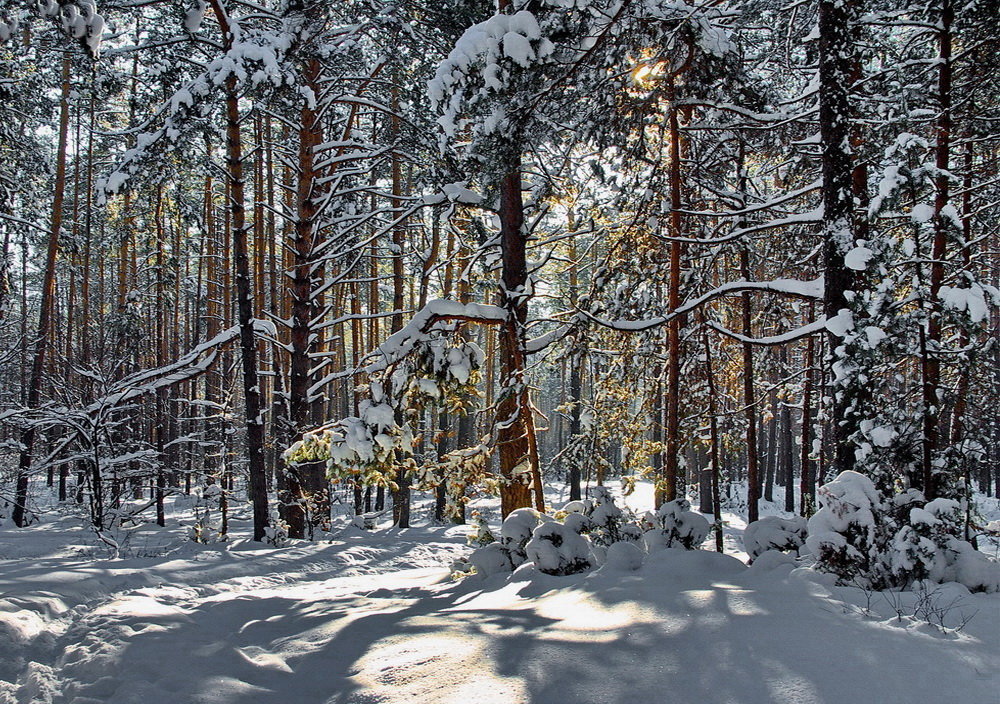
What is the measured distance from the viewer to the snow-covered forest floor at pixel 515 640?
313 cm

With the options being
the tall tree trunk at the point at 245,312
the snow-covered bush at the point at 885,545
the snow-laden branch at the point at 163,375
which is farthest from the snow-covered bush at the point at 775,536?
the snow-laden branch at the point at 163,375

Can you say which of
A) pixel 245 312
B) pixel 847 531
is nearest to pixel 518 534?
pixel 847 531

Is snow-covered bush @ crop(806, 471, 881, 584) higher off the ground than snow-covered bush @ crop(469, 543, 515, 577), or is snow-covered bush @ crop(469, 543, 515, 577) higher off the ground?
snow-covered bush @ crop(806, 471, 881, 584)

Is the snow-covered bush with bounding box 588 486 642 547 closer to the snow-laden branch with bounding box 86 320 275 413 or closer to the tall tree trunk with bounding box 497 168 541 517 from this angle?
the tall tree trunk with bounding box 497 168 541 517

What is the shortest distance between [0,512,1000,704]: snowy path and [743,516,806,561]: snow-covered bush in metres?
1.12

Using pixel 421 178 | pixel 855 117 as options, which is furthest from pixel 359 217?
pixel 855 117

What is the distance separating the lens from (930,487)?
244 inches

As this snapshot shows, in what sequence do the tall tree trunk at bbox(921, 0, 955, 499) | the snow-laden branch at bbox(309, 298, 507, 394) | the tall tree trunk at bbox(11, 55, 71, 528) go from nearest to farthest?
1. the tall tree trunk at bbox(921, 0, 955, 499)
2. the snow-laden branch at bbox(309, 298, 507, 394)
3. the tall tree trunk at bbox(11, 55, 71, 528)

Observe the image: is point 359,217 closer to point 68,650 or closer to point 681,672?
point 68,650

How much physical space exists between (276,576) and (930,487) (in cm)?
781

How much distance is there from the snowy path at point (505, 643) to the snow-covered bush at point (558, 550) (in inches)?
7.4

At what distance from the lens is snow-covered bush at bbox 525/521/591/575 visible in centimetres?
622

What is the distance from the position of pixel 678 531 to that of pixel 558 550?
161 centimetres

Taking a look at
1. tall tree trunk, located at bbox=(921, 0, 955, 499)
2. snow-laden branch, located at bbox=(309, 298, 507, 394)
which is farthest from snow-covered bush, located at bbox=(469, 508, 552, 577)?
tall tree trunk, located at bbox=(921, 0, 955, 499)
